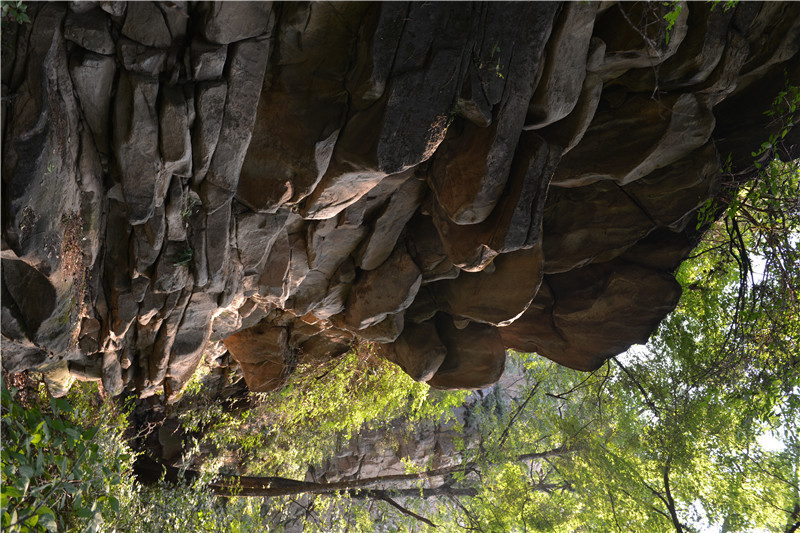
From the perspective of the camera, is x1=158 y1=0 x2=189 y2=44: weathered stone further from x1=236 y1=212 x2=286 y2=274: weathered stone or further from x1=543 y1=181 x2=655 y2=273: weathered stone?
x1=543 y1=181 x2=655 y2=273: weathered stone

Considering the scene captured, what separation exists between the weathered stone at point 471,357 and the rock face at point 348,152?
1.10 meters

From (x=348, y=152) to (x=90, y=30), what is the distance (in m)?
2.75

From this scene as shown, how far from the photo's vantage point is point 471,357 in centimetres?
915

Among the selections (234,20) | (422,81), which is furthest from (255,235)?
(422,81)

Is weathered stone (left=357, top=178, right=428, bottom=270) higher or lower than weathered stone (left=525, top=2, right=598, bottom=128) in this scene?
lower

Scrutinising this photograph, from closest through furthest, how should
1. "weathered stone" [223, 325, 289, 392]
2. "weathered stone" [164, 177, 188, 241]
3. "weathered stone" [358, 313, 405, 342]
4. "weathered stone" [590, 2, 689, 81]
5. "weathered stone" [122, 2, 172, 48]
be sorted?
"weathered stone" [122, 2, 172, 48], "weathered stone" [590, 2, 689, 81], "weathered stone" [164, 177, 188, 241], "weathered stone" [358, 313, 405, 342], "weathered stone" [223, 325, 289, 392]

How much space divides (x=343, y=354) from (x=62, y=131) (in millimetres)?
8038

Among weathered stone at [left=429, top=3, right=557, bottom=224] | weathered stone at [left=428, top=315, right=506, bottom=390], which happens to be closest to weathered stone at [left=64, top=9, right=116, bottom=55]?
weathered stone at [left=429, top=3, right=557, bottom=224]

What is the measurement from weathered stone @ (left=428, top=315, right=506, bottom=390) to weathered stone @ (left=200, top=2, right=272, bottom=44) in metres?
6.21

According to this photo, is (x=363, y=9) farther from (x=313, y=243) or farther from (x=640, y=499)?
(x=640, y=499)

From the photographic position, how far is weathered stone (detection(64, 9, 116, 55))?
4617 millimetres

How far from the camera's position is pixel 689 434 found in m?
10.2

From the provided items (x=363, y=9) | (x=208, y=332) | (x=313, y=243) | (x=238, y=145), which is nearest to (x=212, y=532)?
(x=208, y=332)

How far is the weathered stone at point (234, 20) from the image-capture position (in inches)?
190
